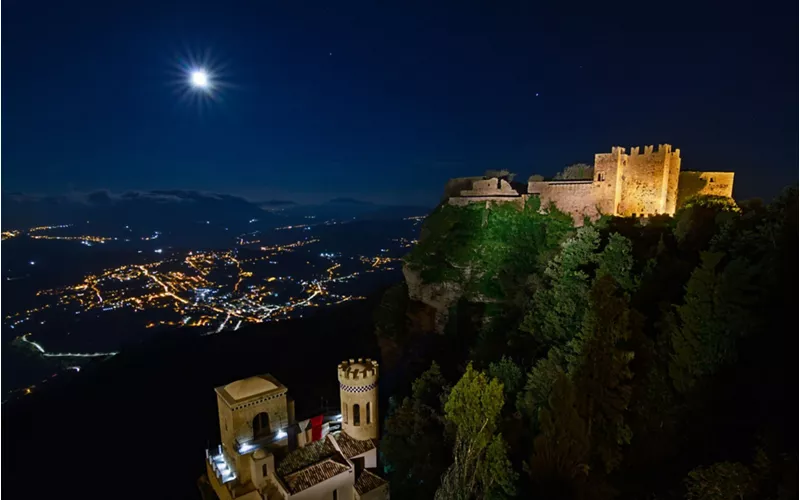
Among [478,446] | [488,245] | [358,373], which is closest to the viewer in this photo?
[478,446]

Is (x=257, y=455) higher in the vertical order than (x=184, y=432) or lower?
higher

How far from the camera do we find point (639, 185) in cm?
2164

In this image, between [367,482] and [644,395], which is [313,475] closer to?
[367,482]

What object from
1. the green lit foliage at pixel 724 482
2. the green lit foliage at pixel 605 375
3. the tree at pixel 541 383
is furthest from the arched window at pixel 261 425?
the green lit foliage at pixel 724 482

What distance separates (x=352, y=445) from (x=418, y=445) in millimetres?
4496

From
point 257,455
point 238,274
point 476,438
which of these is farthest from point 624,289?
point 238,274

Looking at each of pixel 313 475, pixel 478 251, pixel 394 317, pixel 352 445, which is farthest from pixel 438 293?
pixel 313 475

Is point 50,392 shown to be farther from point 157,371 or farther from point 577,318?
point 577,318

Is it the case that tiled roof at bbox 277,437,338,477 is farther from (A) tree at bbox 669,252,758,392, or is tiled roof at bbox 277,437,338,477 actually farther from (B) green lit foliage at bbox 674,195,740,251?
(B) green lit foliage at bbox 674,195,740,251

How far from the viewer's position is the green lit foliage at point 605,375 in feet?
33.5

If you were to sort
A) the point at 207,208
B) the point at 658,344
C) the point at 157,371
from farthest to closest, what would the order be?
the point at 207,208
the point at 157,371
the point at 658,344

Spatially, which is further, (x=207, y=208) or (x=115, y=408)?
(x=207, y=208)

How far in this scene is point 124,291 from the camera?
58.3 m

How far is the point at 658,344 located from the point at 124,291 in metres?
67.0
